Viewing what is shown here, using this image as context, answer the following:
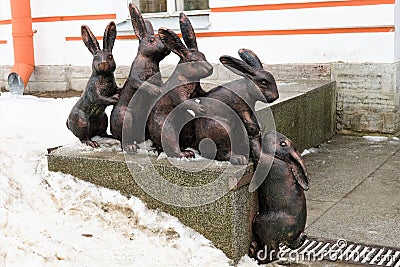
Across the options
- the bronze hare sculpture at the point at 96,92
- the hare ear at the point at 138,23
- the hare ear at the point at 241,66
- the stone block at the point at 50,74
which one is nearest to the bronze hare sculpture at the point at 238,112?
the hare ear at the point at 241,66

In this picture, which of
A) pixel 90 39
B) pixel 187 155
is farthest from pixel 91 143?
pixel 187 155

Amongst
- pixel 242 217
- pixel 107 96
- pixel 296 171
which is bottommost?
pixel 242 217

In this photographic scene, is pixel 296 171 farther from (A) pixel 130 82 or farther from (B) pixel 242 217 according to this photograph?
(A) pixel 130 82

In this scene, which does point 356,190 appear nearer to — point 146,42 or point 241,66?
point 241,66

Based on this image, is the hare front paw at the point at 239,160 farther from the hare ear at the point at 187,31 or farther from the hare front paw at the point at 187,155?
the hare ear at the point at 187,31

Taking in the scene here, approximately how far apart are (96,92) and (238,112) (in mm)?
940

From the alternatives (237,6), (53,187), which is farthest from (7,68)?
(53,187)

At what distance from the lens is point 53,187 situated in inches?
150

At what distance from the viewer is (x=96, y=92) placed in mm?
3781

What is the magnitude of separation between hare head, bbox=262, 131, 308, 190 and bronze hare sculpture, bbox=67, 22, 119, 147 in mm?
999

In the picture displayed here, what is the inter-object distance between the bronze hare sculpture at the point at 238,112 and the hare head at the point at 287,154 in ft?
0.22

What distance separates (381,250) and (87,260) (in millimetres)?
1613

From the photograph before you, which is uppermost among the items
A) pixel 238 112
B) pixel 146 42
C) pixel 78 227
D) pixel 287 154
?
pixel 146 42

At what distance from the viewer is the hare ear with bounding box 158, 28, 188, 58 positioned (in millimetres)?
3374
